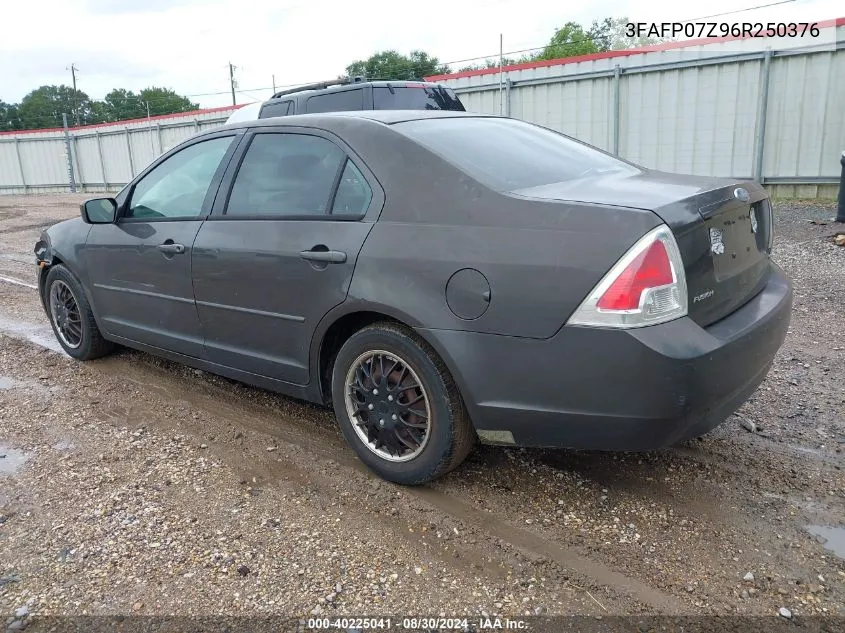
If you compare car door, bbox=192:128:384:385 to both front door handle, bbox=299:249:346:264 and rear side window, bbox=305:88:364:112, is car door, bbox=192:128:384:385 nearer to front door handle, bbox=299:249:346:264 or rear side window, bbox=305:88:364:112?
front door handle, bbox=299:249:346:264

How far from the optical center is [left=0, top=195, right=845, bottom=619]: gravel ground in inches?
92.0

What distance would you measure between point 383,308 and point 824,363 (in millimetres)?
3221

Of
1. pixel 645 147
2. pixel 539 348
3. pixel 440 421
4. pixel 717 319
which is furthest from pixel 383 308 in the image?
pixel 645 147

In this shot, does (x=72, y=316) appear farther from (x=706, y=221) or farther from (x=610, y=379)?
(x=706, y=221)

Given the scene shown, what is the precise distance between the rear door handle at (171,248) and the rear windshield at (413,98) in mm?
5319

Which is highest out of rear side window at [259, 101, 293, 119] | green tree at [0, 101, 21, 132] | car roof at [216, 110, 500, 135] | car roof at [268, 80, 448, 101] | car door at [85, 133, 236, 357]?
green tree at [0, 101, 21, 132]

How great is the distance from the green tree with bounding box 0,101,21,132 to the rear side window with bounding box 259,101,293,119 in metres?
67.6

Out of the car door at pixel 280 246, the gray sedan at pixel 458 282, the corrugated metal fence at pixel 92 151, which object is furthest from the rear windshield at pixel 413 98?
the corrugated metal fence at pixel 92 151

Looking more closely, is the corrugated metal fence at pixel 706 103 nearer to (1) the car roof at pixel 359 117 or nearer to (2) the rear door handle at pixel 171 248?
(1) the car roof at pixel 359 117

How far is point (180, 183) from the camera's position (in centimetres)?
401

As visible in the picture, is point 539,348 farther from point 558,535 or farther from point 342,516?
point 342,516

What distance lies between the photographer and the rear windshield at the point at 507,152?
2.89 m

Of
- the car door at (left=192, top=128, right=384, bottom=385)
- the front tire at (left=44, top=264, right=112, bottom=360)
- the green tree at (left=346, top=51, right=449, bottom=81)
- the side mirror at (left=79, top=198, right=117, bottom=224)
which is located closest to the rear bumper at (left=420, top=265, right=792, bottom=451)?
the car door at (left=192, top=128, right=384, bottom=385)

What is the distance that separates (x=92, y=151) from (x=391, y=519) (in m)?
26.3
